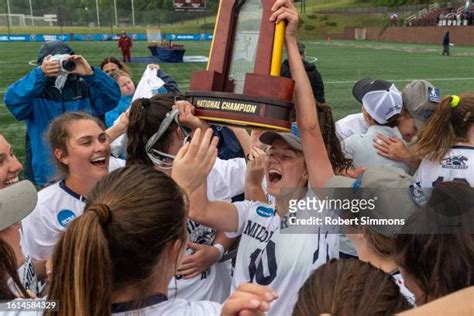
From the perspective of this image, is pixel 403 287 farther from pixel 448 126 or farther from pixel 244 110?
pixel 448 126

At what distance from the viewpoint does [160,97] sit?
2.59 meters

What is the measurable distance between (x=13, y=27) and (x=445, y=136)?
160 feet

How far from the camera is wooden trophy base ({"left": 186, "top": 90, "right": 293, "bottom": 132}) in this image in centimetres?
159

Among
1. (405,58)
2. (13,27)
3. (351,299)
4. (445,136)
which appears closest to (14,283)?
(351,299)

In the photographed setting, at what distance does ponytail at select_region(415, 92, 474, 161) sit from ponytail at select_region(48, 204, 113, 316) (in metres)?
1.86

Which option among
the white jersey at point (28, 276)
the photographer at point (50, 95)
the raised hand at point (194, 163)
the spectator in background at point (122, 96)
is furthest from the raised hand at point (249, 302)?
the spectator in background at point (122, 96)

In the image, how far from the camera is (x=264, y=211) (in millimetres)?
2031

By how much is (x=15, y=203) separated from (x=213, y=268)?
3.06ft

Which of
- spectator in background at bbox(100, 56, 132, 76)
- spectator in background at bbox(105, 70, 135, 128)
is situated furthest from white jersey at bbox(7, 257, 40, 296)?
spectator in background at bbox(100, 56, 132, 76)

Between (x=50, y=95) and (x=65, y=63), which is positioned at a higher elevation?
(x=65, y=63)

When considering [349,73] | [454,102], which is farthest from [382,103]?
[349,73]

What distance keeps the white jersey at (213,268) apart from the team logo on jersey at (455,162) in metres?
1.01

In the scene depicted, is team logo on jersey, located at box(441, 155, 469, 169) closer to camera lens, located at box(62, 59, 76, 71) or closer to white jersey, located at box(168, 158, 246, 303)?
white jersey, located at box(168, 158, 246, 303)

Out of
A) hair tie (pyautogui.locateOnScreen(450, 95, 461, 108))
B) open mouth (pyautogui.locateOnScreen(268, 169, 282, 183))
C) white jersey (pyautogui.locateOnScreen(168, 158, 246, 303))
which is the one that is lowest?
white jersey (pyautogui.locateOnScreen(168, 158, 246, 303))
